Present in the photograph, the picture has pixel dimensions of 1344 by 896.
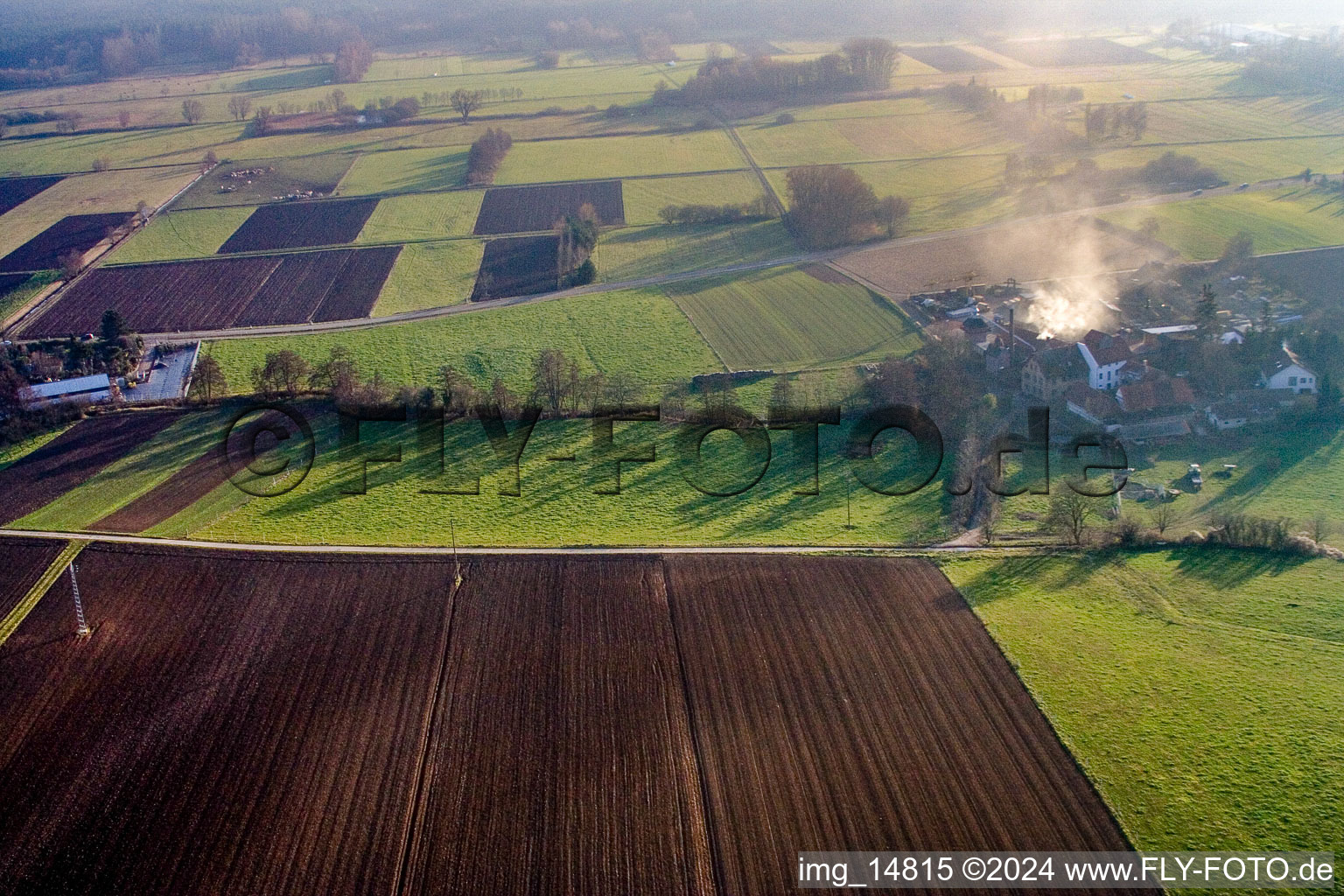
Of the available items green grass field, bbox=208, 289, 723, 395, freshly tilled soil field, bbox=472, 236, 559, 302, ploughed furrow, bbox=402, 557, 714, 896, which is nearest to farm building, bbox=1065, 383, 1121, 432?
green grass field, bbox=208, 289, 723, 395

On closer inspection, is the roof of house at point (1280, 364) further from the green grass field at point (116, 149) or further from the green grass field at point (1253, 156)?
the green grass field at point (116, 149)

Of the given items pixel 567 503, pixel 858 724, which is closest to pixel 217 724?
pixel 567 503

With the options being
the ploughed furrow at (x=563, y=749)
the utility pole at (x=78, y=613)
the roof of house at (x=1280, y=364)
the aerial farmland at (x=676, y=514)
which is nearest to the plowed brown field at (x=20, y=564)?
the aerial farmland at (x=676, y=514)

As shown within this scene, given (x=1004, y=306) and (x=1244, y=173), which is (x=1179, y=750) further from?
(x=1244, y=173)

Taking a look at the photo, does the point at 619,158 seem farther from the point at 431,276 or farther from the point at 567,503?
the point at 567,503

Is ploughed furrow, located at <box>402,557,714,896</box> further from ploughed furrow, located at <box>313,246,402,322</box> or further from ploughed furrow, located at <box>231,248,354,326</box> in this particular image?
ploughed furrow, located at <box>231,248,354,326</box>

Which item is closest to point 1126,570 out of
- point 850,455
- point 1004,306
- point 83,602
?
point 850,455
